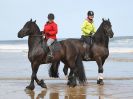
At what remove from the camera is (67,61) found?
1520 centimetres

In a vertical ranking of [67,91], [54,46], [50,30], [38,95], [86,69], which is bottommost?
[86,69]

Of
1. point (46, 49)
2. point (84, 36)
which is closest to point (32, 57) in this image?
point (46, 49)

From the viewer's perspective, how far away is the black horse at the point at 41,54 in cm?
1442

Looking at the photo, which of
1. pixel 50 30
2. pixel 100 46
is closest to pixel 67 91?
pixel 50 30

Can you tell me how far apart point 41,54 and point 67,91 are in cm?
148

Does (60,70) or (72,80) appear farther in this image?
(60,70)

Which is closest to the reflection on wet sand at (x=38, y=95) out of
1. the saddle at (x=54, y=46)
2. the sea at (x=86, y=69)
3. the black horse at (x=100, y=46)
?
the saddle at (x=54, y=46)

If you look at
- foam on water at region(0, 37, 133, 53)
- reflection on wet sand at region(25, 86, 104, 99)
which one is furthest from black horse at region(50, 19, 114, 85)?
foam on water at region(0, 37, 133, 53)

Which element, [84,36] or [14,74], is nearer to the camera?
[84,36]

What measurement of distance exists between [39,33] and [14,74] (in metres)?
5.90

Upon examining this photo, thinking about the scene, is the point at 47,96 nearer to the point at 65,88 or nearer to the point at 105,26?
the point at 65,88

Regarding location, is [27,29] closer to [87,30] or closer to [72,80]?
[72,80]

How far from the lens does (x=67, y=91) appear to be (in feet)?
45.8

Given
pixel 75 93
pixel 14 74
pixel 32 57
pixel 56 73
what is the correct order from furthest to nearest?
pixel 14 74 → pixel 56 73 → pixel 32 57 → pixel 75 93
